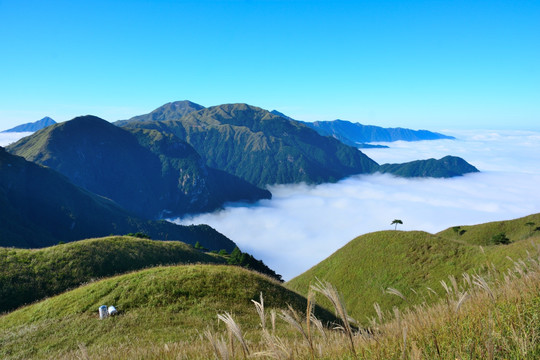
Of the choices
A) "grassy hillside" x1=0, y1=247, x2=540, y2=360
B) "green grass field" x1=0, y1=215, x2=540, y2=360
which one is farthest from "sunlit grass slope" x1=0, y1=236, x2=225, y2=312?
"grassy hillside" x1=0, y1=247, x2=540, y2=360

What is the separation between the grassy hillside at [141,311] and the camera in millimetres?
17641

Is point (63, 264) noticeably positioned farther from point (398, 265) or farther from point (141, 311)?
point (398, 265)

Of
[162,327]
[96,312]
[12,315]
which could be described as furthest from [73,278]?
[162,327]

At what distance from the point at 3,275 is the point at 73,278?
24.4 feet

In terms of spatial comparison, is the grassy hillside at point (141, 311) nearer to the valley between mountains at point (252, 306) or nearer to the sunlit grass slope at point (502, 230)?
the valley between mountains at point (252, 306)

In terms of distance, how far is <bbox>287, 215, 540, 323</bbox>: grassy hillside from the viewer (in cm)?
4734

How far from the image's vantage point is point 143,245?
151ft

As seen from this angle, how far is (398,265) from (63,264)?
2252 inches

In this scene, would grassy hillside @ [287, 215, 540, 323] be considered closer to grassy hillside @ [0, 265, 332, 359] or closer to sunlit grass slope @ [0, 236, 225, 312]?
grassy hillside @ [0, 265, 332, 359]

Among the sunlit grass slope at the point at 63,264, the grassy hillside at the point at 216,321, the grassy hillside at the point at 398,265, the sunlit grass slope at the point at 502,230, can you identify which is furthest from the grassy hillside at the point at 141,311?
the sunlit grass slope at the point at 502,230

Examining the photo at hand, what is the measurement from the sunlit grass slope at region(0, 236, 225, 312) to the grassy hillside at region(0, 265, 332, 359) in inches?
305

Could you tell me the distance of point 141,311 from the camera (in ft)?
71.5

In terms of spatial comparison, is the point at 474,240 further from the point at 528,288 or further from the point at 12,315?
the point at 12,315

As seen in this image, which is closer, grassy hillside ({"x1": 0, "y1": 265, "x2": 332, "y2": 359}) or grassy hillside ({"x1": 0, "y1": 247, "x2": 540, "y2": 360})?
grassy hillside ({"x1": 0, "y1": 247, "x2": 540, "y2": 360})
